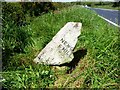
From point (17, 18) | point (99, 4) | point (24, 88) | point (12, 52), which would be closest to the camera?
point (24, 88)

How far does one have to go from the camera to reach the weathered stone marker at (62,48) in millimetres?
5973

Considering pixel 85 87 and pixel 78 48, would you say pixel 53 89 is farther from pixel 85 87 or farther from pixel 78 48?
pixel 78 48

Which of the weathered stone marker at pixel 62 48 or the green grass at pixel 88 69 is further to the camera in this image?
the weathered stone marker at pixel 62 48

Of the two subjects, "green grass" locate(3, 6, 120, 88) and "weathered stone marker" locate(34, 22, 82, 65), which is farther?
"weathered stone marker" locate(34, 22, 82, 65)

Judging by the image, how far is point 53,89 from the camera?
5074 millimetres

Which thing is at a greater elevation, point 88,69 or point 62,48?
point 62,48

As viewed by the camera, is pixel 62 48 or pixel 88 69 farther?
pixel 62 48

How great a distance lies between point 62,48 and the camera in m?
6.14

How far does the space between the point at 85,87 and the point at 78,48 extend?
2183mm

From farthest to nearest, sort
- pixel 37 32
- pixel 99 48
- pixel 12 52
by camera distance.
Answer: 1. pixel 37 32
2. pixel 12 52
3. pixel 99 48

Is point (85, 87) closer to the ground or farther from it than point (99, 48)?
closer to the ground

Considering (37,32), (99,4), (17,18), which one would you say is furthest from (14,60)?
(99,4)

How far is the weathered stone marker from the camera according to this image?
5.97 m

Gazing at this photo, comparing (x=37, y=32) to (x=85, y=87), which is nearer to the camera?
(x=85, y=87)
